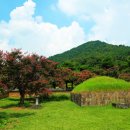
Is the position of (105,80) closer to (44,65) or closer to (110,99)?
(110,99)

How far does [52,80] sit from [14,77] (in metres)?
10.9

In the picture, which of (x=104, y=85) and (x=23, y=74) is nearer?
(x=23, y=74)

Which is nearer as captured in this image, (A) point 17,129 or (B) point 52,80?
(A) point 17,129

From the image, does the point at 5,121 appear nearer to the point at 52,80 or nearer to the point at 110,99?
the point at 110,99

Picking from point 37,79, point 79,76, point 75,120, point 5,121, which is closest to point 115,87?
point 37,79

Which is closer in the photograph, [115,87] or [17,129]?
[17,129]

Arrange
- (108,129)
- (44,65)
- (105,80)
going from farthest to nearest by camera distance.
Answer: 1. (44,65)
2. (105,80)
3. (108,129)

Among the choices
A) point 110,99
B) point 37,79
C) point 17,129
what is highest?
point 37,79

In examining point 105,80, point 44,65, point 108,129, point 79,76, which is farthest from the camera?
point 79,76

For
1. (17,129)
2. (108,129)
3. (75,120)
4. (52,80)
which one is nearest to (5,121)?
(17,129)

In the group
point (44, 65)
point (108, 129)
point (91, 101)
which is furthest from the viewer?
point (44, 65)

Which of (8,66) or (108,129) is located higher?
(8,66)

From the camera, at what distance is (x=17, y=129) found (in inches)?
894

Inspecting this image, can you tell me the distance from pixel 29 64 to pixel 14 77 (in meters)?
2.47
